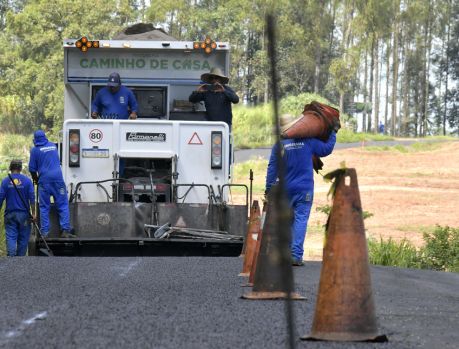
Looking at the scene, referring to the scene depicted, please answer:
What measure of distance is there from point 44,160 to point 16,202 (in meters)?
0.86

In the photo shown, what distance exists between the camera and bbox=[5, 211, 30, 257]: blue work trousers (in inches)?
568

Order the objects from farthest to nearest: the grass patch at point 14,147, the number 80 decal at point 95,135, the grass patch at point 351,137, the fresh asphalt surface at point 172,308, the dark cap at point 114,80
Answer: the grass patch at point 351,137
the grass patch at point 14,147
the dark cap at point 114,80
the number 80 decal at point 95,135
the fresh asphalt surface at point 172,308

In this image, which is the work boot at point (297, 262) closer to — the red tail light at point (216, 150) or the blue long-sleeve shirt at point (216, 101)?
the red tail light at point (216, 150)

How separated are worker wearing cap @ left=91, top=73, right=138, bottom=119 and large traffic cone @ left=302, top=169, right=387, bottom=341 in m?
8.40

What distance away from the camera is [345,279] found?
6.26 metres

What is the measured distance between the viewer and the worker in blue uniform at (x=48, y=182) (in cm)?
1352

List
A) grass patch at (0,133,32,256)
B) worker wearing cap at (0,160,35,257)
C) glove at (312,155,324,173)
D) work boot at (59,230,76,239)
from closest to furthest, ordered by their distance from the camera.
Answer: glove at (312,155,324,173), work boot at (59,230,76,239), worker wearing cap at (0,160,35,257), grass patch at (0,133,32,256)

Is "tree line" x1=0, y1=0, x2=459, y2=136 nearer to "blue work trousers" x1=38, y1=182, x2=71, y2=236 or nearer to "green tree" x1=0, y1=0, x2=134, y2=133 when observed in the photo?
"green tree" x1=0, y1=0, x2=134, y2=133

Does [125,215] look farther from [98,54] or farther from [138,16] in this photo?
[138,16]

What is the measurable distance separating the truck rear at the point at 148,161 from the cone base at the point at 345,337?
729 cm

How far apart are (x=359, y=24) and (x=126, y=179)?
63171 millimetres

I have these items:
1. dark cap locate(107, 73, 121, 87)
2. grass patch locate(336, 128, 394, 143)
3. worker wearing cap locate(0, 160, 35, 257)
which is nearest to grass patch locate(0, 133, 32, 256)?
grass patch locate(336, 128, 394, 143)

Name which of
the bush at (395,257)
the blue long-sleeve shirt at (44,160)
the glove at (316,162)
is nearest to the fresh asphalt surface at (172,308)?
the glove at (316,162)

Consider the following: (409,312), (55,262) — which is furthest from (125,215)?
(409,312)
